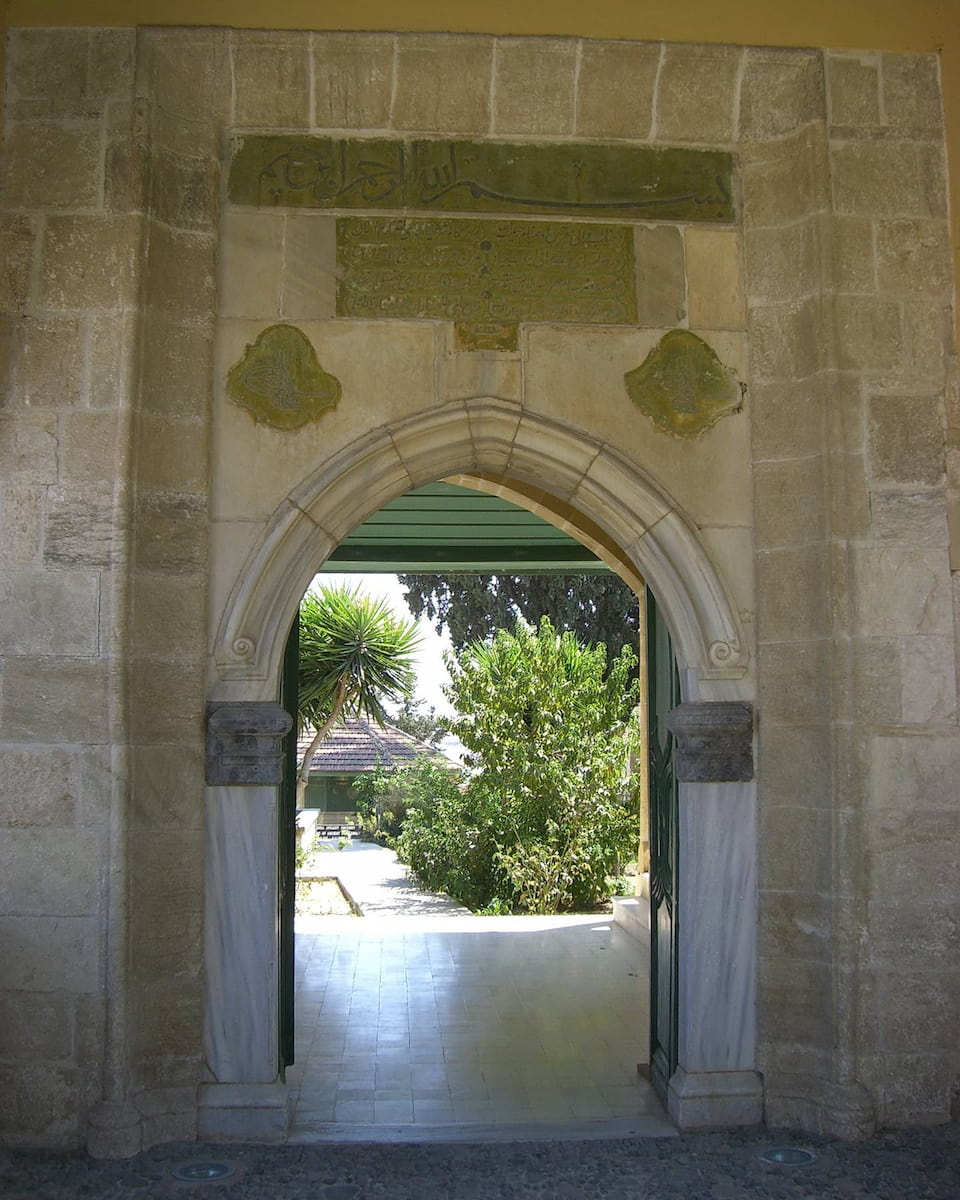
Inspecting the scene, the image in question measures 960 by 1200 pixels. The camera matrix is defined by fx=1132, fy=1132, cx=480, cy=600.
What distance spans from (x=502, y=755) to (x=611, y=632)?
687cm

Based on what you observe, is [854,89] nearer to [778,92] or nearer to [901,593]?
[778,92]

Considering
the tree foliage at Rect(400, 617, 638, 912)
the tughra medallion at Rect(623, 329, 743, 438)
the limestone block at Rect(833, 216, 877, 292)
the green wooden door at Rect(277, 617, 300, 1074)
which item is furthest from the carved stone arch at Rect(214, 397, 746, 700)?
the tree foliage at Rect(400, 617, 638, 912)

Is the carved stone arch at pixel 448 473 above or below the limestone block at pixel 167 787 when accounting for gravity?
above

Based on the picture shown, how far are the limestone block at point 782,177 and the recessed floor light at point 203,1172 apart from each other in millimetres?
3430

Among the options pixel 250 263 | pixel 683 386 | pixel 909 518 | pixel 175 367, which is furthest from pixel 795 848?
pixel 250 263

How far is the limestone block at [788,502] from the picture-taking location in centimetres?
371

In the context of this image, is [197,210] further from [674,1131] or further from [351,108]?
[674,1131]

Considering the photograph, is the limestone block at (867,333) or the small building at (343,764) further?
the small building at (343,764)

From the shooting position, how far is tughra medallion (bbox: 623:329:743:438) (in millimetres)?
3830

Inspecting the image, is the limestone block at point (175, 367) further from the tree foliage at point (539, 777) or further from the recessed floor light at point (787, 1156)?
the tree foliage at point (539, 777)

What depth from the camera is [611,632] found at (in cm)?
1590

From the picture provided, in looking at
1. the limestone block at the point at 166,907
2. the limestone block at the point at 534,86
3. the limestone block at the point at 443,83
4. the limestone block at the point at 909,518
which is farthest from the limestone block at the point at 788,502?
the limestone block at the point at 166,907

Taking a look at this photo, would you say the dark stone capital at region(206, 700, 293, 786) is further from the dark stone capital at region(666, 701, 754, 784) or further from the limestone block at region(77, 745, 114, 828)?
the dark stone capital at region(666, 701, 754, 784)

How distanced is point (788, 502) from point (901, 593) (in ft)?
1.53
